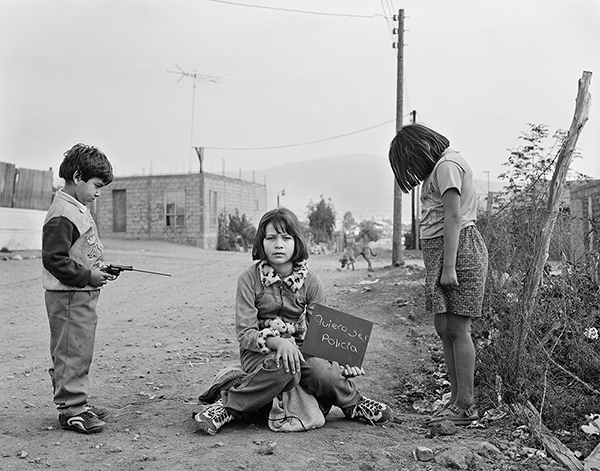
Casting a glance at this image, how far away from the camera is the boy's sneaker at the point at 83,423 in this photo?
3729 millimetres

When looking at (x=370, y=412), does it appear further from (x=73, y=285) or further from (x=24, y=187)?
(x=24, y=187)

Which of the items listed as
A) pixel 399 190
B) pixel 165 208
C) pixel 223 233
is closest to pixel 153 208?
pixel 165 208

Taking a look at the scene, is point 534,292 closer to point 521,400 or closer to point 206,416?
point 521,400

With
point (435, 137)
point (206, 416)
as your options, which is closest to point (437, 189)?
point (435, 137)

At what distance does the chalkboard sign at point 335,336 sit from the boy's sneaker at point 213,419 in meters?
0.58

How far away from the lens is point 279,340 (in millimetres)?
3762

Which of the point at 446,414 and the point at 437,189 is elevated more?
the point at 437,189

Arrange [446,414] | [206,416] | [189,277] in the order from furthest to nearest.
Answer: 1. [189,277]
2. [446,414]
3. [206,416]

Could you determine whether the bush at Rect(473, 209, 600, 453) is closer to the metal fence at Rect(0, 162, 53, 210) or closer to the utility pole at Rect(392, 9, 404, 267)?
the utility pole at Rect(392, 9, 404, 267)

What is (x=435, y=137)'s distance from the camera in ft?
13.7

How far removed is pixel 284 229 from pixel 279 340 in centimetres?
66

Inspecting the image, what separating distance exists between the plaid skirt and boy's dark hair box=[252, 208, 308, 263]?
811 mm

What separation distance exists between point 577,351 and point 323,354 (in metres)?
1.85

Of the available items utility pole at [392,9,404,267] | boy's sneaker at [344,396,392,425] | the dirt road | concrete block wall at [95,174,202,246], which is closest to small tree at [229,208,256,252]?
concrete block wall at [95,174,202,246]
